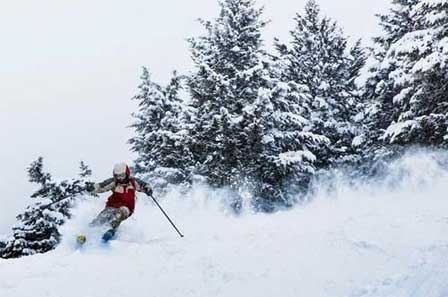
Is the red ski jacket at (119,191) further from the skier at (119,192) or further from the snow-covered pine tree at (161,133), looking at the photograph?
the snow-covered pine tree at (161,133)

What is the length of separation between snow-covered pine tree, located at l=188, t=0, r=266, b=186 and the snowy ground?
32.7ft

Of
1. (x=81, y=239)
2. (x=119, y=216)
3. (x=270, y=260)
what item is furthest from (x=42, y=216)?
(x=270, y=260)

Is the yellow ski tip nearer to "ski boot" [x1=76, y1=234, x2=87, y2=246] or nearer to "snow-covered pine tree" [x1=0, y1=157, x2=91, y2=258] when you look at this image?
"ski boot" [x1=76, y1=234, x2=87, y2=246]

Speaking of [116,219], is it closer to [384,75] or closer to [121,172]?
[121,172]

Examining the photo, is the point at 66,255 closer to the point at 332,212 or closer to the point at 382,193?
the point at 332,212

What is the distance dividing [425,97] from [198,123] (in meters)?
8.23

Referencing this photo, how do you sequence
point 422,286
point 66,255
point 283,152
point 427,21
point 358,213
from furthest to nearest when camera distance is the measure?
point 283,152
point 427,21
point 358,213
point 66,255
point 422,286

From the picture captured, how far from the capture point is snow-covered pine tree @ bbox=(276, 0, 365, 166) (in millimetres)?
23188

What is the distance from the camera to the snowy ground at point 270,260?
6.45 meters

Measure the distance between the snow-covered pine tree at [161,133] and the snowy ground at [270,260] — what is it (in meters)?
12.9

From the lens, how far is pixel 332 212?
1023 centimetres

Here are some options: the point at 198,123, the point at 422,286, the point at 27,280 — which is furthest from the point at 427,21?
the point at 27,280

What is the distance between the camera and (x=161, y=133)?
23453 millimetres

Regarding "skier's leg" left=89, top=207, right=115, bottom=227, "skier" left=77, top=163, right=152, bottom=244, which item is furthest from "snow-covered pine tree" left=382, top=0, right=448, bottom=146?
"skier's leg" left=89, top=207, right=115, bottom=227
